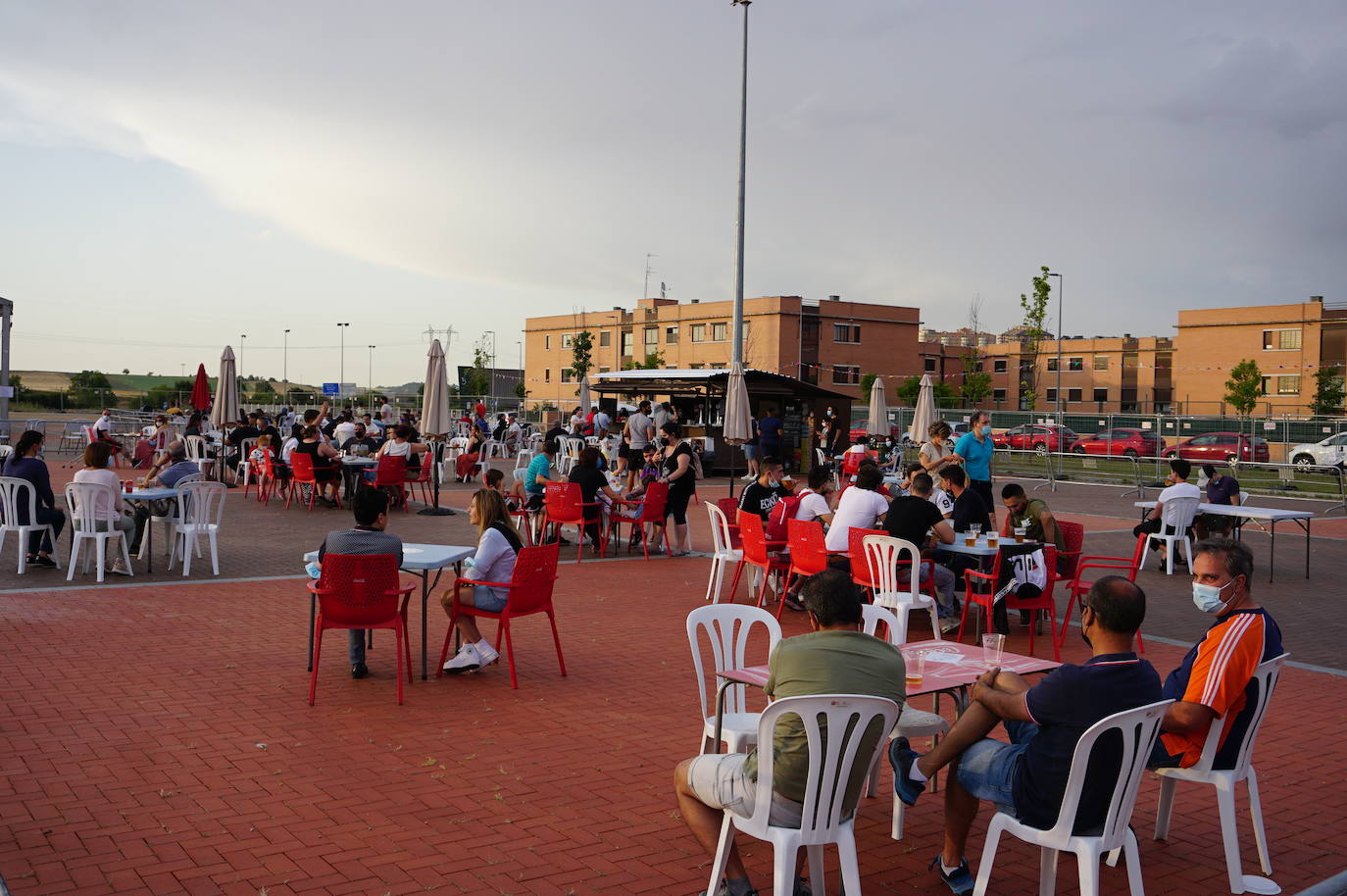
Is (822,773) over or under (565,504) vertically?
under

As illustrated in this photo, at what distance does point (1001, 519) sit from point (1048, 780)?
45.5ft

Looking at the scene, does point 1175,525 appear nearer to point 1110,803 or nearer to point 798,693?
point 1110,803

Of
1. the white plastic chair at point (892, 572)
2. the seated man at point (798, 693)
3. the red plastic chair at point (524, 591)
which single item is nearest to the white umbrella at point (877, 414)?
the white plastic chair at point (892, 572)

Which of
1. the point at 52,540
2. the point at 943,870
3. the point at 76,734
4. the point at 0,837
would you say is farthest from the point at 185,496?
the point at 943,870

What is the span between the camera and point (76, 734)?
18.2 ft

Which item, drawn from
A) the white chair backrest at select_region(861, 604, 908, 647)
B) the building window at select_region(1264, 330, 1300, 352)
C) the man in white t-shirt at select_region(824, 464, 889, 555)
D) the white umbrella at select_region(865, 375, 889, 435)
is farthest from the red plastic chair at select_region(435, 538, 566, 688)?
the building window at select_region(1264, 330, 1300, 352)

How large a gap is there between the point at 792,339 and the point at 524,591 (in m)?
63.5

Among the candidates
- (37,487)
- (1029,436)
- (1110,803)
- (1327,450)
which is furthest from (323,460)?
(1327,450)

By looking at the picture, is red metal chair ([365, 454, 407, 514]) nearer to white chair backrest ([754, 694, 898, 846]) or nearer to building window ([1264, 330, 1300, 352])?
white chair backrest ([754, 694, 898, 846])

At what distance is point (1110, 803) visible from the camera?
11.8 feet

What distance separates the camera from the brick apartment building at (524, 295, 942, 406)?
69.4 m

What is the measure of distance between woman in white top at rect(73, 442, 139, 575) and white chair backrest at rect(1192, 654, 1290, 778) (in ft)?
29.3

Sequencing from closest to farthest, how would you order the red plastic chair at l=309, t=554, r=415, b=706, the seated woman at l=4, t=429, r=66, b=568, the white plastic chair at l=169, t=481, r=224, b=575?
the red plastic chair at l=309, t=554, r=415, b=706 < the seated woman at l=4, t=429, r=66, b=568 < the white plastic chair at l=169, t=481, r=224, b=575

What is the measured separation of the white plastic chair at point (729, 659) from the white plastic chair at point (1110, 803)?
1130 millimetres
